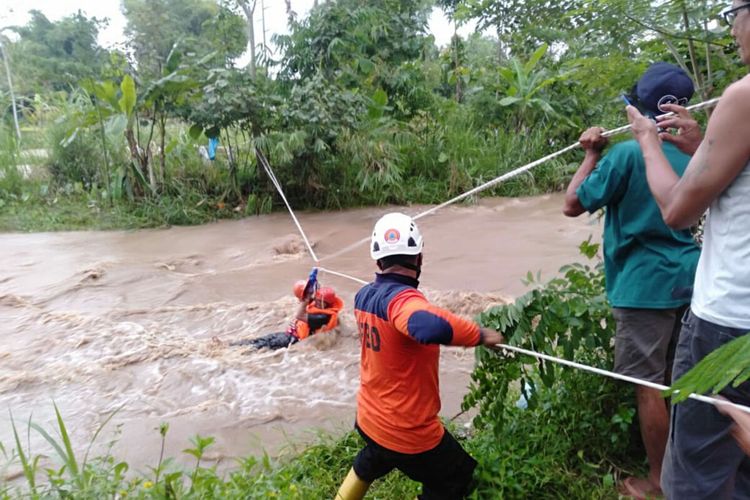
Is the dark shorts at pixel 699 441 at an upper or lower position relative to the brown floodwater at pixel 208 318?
upper

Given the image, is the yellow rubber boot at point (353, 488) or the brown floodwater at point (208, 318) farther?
the brown floodwater at point (208, 318)

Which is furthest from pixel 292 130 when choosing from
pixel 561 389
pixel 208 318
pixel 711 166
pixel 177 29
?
pixel 177 29

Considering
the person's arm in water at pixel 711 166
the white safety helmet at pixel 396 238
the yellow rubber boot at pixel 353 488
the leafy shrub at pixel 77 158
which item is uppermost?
the leafy shrub at pixel 77 158

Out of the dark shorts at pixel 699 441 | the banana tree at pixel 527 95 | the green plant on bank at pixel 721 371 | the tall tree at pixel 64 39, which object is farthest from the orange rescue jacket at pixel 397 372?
the tall tree at pixel 64 39

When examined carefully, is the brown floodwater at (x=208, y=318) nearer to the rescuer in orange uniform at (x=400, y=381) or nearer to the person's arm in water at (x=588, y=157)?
the rescuer in orange uniform at (x=400, y=381)

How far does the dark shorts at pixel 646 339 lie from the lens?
232cm

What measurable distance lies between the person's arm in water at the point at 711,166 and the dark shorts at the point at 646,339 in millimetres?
761

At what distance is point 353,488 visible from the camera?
246 cm

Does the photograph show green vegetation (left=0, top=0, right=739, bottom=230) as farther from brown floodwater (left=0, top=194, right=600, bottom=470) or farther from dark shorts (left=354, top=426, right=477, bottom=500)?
dark shorts (left=354, top=426, right=477, bottom=500)

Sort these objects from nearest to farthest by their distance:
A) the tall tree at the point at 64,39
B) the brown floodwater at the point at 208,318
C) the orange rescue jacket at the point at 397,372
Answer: the orange rescue jacket at the point at 397,372 < the brown floodwater at the point at 208,318 < the tall tree at the point at 64,39

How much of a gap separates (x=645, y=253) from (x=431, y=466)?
1.18 meters

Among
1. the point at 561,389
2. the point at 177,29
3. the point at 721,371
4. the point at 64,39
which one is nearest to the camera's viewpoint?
the point at 721,371

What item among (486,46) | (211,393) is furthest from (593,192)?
(486,46)

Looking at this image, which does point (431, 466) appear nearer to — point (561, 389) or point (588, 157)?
point (561, 389)
